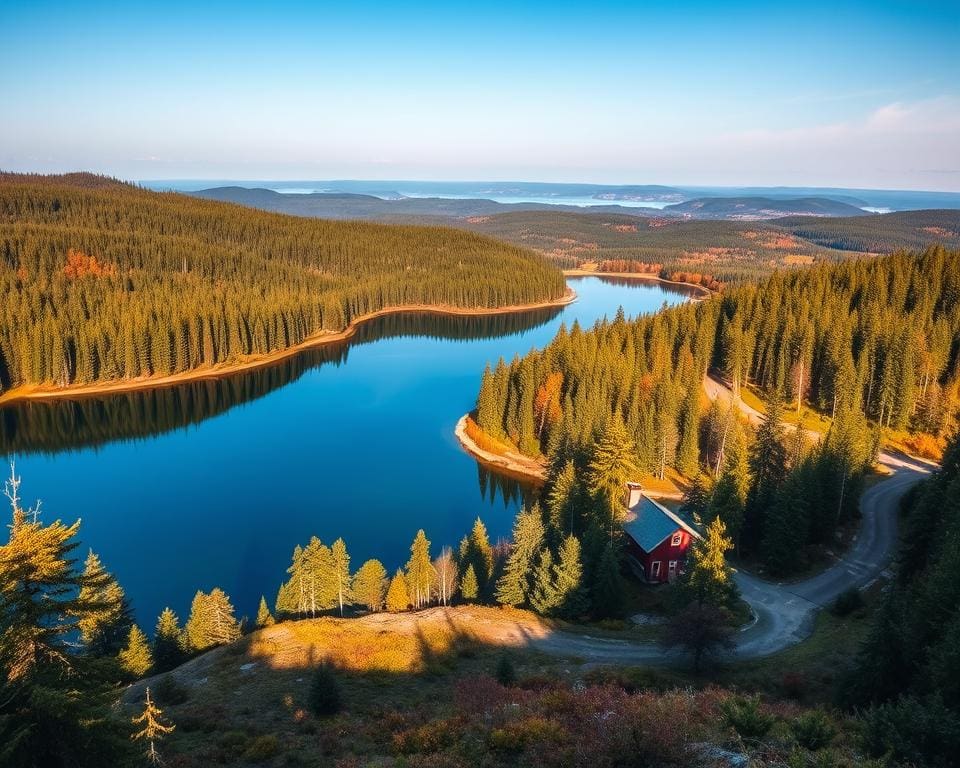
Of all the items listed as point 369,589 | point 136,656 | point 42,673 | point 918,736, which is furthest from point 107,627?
point 918,736

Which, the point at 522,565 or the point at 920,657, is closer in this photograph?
the point at 920,657

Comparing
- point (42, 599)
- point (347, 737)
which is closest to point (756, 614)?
point (347, 737)

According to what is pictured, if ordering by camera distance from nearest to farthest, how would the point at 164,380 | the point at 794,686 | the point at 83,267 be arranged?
the point at 794,686 → the point at 164,380 → the point at 83,267

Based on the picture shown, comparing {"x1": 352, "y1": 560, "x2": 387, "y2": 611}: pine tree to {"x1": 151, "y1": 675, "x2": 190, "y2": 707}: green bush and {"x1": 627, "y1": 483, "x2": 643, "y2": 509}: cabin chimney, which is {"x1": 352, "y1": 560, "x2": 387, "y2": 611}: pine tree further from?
{"x1": 627, "y1": 483, "x2": 643, "y2": 509}: cabin chimney

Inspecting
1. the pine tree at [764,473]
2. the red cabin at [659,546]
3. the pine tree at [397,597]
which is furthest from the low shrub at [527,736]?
the pine tree at [764,473]

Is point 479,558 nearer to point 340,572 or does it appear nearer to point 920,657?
point 340,572
